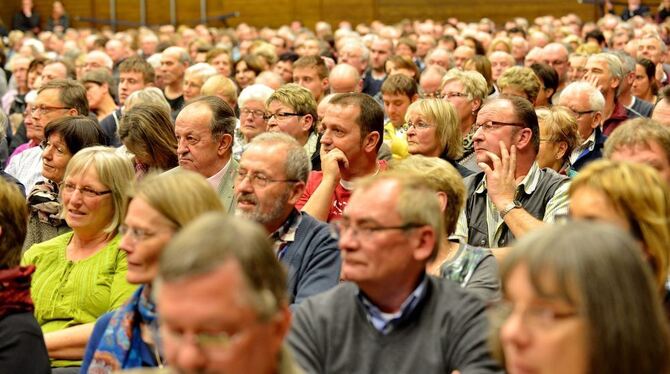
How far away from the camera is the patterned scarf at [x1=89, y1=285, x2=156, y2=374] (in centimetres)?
305

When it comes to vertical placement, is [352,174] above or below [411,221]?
below

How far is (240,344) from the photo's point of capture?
1842 millimetres

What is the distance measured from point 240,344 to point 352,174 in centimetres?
332

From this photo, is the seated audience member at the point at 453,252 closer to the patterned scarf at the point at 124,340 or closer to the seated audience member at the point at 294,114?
the patterned scarf at the point at 124,340

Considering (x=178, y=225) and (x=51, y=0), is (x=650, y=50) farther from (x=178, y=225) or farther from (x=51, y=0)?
(x=51, y=0)

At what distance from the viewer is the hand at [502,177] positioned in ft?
14.6

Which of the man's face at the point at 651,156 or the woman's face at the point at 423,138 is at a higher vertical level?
the man's face at the point at 651,156

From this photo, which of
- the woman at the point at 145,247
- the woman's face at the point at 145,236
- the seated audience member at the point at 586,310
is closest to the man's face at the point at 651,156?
the woman at the point at 145,247

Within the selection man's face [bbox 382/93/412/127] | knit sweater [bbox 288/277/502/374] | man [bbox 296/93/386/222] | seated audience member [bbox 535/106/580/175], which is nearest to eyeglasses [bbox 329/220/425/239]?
knit sweater [bbox 288/277/502/374]

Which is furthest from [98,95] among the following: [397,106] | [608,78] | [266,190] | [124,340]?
[124,340]

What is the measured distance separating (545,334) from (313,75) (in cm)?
690

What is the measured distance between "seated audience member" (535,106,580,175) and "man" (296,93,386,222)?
81cm

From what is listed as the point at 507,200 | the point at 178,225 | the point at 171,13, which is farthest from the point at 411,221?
the point at 171,13

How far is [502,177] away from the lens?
4562 mm
